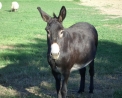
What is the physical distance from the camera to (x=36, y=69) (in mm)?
10148

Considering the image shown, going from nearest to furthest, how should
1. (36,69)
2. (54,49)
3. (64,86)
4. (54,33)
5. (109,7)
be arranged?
1. (54,49)
2. (54,33)
3. (64,86)
4. (36,69)
5. (109,7)

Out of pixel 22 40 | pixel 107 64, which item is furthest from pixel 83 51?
pixel 22 40

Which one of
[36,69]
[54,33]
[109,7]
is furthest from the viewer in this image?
[109,7]

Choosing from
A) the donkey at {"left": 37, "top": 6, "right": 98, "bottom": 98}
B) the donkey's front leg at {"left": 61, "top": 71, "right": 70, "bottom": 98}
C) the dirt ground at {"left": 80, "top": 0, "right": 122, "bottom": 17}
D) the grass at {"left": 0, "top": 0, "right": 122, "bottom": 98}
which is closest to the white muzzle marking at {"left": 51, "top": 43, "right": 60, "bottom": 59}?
the donkey at {"left": 37, "top": 6, "right": 98, "bottom": 98}

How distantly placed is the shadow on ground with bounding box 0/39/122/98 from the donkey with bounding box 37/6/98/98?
0.88 metres

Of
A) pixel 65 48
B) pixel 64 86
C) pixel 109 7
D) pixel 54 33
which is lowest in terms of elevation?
pixel 109 7

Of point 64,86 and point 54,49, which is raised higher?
point 54,49

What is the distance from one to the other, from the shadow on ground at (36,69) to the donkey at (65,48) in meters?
0.88

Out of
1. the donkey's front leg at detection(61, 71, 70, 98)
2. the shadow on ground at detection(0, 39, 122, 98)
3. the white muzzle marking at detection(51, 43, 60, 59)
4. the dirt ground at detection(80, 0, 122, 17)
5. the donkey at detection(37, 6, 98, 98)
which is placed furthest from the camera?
the dirt ground at detection(80, 0, 122, 17)

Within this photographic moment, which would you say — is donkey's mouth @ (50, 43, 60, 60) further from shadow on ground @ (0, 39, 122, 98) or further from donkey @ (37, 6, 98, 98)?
shadow on ground @ (0, 39, 122, 98)

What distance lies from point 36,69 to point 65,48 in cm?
365

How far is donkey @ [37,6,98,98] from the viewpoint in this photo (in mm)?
6145

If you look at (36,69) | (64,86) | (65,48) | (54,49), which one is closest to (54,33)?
(54,49)

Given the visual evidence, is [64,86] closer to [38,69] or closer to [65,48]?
[65,48]
